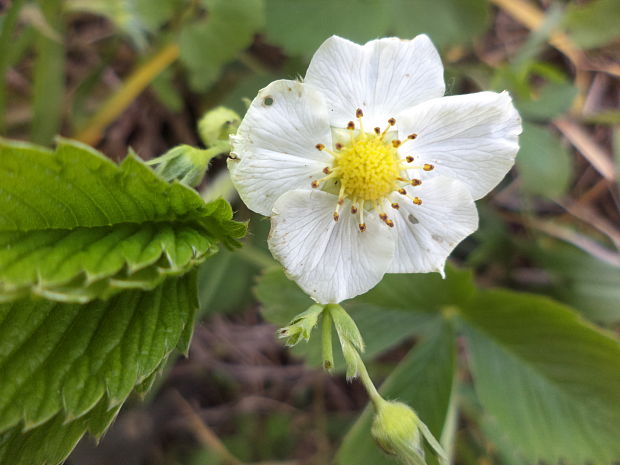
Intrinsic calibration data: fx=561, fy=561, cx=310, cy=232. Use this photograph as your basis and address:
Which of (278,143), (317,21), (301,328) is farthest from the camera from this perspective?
(317,21)

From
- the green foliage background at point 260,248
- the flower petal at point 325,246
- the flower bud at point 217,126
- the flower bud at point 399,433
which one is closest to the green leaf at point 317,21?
the green foliage background at point 260,248

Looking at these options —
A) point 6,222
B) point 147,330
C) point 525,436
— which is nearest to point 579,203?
point 525,436

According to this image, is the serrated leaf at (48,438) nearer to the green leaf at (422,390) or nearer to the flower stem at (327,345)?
the flower stem at (327,345)

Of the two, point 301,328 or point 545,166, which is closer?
point 301,328

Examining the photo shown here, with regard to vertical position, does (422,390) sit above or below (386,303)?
below

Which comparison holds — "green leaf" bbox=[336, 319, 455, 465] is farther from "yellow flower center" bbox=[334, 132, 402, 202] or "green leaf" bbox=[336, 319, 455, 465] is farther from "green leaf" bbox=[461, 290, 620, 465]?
"yellow flower center" bbox=[334, 132, 402, 202]

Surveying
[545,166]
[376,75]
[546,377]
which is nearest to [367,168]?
[376,75]

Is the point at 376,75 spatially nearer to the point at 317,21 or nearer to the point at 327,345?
the point at 327,345
